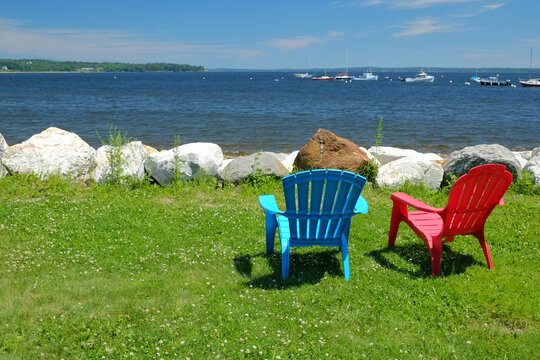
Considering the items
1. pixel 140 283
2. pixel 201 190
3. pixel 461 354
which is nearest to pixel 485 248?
pixel 461 354

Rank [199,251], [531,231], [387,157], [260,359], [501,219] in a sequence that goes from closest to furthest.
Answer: [260,359] → [199,251] → [531,231] → [501,219] → [387,157]

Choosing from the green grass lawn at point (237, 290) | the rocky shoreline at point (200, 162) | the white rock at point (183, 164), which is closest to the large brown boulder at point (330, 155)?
the rocky shoreline at point (200, 162)

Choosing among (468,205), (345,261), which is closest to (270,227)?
(345,261)

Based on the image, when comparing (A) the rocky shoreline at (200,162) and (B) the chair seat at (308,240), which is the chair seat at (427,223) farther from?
(A) the rocky shoreline at (200,162)

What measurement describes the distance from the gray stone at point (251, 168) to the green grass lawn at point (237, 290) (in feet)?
6.97

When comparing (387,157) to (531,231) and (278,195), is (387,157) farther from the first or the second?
(531,231)

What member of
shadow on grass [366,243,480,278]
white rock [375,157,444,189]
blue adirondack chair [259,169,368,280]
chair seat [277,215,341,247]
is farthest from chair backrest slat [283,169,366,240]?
white rock [375,157,444,189]

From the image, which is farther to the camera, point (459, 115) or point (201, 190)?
point (459, 115)

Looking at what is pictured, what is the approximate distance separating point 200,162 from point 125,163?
5.25ft

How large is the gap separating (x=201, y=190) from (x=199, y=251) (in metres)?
3.48

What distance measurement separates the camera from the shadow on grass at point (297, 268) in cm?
555

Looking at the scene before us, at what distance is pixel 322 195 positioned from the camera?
5.61 metres

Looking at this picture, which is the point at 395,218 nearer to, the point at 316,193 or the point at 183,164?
the point at 316,193

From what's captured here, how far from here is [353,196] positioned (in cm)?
551
